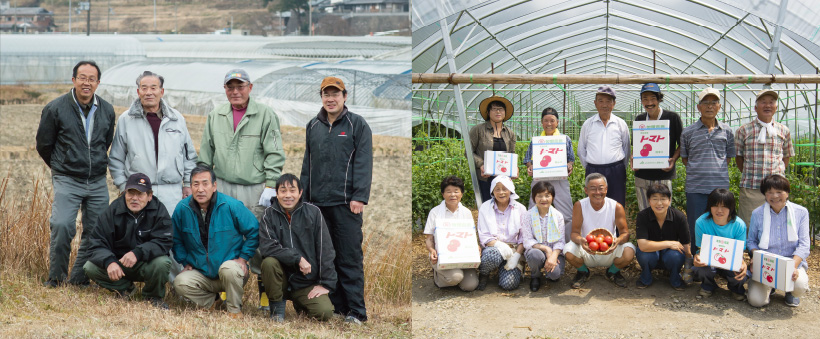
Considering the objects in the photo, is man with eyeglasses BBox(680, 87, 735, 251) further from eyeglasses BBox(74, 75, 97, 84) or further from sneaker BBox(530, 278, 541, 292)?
eyeglasses BBox(74, 75, 97, 84)

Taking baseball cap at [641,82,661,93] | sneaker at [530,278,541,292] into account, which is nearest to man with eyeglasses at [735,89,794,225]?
baseball cap at [641,82,661,93]

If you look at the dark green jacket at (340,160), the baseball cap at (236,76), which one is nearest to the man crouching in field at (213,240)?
the dark green jacket at (340,160)

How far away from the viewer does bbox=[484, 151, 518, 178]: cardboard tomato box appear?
5.45 m

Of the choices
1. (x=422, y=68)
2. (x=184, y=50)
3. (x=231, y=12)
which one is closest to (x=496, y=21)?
(x=422, y=68)

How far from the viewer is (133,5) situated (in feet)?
36.1

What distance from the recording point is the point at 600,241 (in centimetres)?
518

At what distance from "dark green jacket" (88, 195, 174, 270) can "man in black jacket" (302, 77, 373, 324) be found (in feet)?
3.18

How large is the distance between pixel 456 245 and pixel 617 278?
1.41m

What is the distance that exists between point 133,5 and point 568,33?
282 inches

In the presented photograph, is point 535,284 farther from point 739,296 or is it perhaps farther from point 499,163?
point 739,296

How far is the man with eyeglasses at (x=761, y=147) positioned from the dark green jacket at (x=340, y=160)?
2.92m

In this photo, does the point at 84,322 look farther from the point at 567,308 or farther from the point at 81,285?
the point at 567,308

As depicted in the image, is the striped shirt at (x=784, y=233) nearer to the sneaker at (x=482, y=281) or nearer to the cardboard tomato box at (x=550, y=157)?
the cardboard tomato box at (x=550, y=157)

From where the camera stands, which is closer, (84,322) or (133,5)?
(84,322)
